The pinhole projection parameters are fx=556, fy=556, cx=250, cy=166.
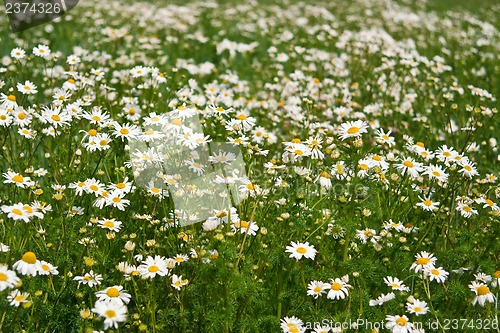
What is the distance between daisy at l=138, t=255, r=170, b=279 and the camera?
95.0 inches

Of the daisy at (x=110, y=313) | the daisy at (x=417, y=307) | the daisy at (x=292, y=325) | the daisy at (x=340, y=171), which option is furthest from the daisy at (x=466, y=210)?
the daisy at (x=110, y=313)

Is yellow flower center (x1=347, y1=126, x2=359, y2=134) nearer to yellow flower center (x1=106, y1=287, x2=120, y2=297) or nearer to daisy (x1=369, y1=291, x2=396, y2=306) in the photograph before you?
daisy (x1=369, y1=291, x2=396, y2=306)

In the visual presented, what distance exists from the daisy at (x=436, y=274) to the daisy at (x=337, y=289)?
1.33ft

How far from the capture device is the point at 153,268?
245cm

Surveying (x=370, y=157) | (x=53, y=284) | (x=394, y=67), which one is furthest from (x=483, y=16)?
(x=53, y=284)

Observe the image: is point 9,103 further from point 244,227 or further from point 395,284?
point 395,284

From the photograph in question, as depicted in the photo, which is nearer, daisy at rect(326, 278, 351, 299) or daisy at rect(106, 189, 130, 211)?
daisy at rect(326, 278, 351, 299)

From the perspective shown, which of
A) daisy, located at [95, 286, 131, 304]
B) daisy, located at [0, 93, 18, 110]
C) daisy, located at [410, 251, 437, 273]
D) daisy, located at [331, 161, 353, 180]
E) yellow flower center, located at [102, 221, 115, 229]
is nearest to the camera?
daisy, located at [95, 286, 131, 304]

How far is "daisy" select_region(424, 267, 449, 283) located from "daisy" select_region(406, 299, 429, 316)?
0.16 m

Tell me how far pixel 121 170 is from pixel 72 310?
0.88 metres

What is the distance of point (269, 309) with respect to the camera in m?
2.63

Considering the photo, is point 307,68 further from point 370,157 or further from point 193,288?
point 193,288

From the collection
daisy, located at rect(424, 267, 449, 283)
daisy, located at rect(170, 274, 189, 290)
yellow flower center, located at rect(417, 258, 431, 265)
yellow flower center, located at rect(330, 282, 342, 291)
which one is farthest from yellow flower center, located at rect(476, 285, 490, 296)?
daisy, located at rect(170, 274, 189, 290)

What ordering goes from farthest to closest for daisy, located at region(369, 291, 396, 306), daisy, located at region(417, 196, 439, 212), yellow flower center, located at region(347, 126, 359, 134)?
yellow flower center, located at region(347, 126, 359, 134) < daisy, located at region(417, 196, 439, 212) < daisy, located at region(369, 291, 396, 306)
